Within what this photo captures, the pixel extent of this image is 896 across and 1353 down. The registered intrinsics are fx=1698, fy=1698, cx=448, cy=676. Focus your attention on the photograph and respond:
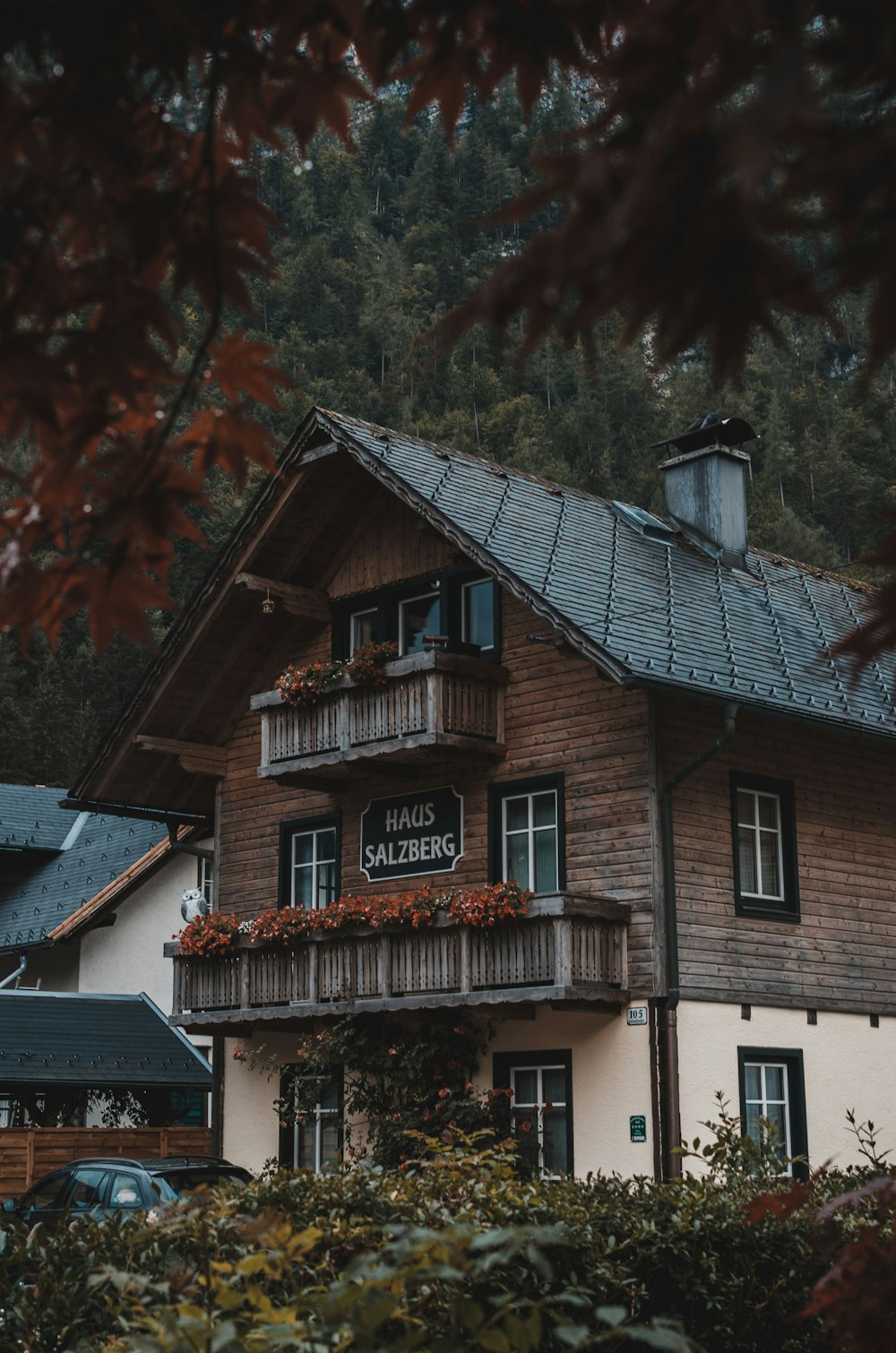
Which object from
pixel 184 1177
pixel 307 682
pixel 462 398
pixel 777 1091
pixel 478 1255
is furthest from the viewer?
pixel 462 398

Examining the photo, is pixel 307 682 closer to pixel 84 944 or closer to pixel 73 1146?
pixel 73 1146

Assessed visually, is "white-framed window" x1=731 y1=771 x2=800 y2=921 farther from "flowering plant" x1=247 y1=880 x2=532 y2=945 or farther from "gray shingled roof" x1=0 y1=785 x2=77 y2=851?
"gray shingled roof" x1=0 y1=785 x2=77 y2=851

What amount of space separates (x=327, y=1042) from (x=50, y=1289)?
1362 cm

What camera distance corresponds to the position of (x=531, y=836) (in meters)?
19.9

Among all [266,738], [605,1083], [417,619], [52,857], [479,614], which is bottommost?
[605,1083]

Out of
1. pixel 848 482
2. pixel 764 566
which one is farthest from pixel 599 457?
pixel 764 566

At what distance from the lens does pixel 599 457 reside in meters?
83.2

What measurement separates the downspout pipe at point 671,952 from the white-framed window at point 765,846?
1226 mm

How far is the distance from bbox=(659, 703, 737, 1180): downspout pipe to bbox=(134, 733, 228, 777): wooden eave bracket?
7.83 meters

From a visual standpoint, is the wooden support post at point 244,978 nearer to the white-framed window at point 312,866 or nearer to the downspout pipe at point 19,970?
the white-framed window at point 312,866

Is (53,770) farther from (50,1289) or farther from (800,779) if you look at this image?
(50,1289)

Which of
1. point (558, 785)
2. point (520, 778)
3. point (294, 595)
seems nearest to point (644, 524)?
point (294, 595)

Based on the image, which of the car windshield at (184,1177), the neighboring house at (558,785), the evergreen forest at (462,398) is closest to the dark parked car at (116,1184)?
the car windshield at (184,1177)

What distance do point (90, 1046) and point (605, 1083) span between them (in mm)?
10141
